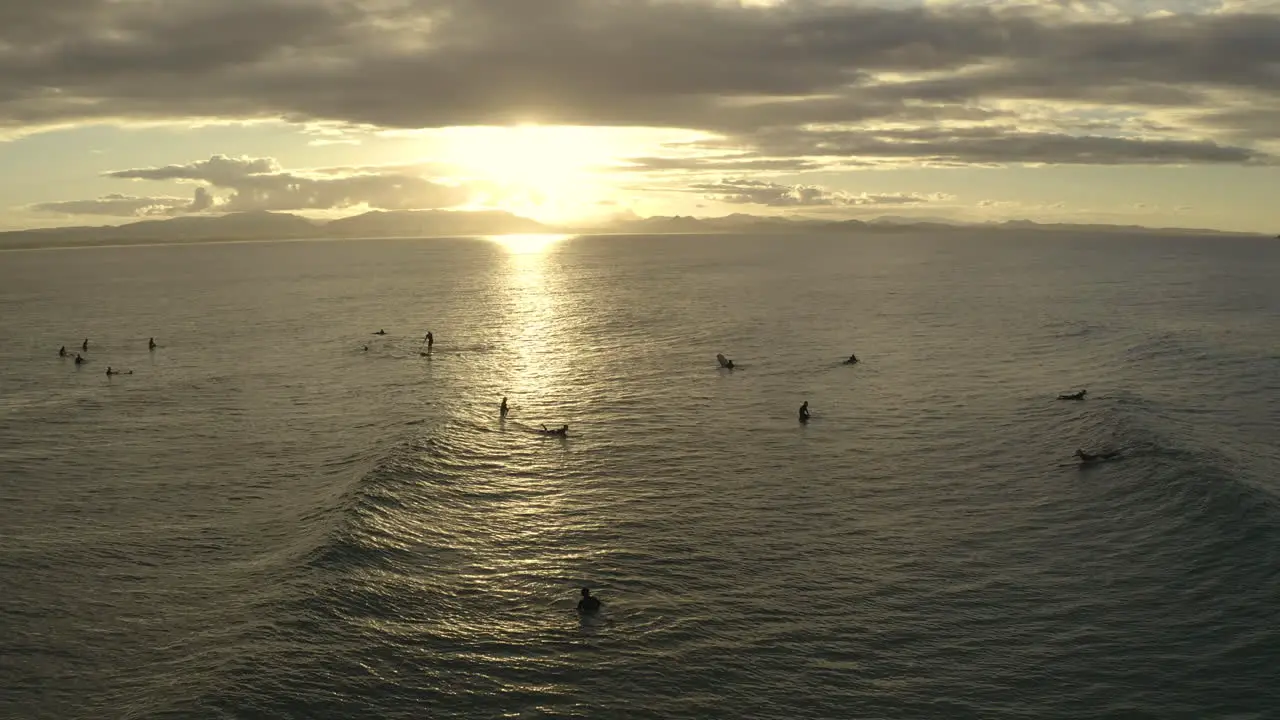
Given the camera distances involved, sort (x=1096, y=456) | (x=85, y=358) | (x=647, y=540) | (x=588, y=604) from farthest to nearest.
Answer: (x=85, y=358) → (x=1096, y=456) → (x=647, y=540) → (x=588, y=604)

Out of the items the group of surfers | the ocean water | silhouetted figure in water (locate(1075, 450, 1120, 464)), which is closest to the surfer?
silhouetted figure in water (locate(1075, 450, 1120, 464))

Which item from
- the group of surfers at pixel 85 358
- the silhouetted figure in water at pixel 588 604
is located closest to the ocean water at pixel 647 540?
the silhouetted figure in water at pixel 588 604

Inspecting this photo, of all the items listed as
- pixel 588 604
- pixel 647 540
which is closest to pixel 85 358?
pixel 647 540

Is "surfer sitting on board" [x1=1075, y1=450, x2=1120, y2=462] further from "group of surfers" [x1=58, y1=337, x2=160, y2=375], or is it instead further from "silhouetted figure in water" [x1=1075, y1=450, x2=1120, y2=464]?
"group of surfers" [x1=58, y1=337, x2=160, y2=375]

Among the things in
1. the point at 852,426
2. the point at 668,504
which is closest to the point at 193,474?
the point at 668,504

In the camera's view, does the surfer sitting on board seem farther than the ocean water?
Yes

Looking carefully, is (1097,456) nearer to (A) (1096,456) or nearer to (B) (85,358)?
(A) (1096,456)
